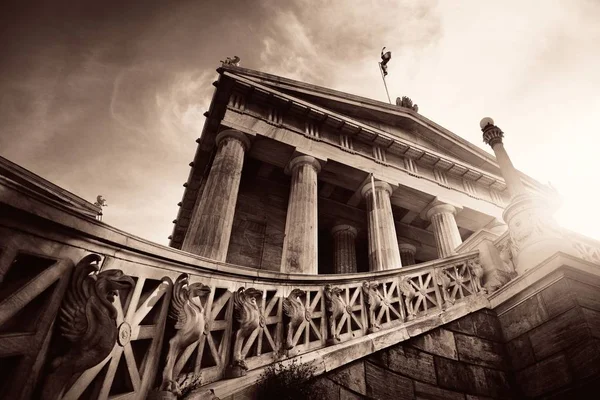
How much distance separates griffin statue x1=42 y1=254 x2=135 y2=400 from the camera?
241 cm

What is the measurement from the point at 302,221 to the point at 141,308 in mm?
8027

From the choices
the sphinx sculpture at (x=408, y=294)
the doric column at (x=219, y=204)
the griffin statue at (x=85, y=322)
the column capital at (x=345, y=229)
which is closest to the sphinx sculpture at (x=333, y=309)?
the sphinx sculpture at (x=408, y=294)

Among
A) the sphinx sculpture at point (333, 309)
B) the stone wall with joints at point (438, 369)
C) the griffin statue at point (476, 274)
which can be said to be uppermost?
the griffin statue at point (476, 274)

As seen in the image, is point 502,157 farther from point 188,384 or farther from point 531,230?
point 188,384

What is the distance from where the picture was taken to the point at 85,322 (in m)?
2.59

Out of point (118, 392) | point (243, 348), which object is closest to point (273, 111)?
point (243, 348)

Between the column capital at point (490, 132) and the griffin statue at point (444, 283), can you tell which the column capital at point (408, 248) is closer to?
the column capital at point (490, 132)

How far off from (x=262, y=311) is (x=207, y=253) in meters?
5.11

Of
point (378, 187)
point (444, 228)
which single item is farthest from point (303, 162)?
point (444, 228)

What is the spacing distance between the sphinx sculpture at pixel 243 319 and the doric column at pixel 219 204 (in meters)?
5.08

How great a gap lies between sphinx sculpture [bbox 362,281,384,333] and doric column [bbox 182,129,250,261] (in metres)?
4.70

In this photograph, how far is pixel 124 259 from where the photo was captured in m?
3.25

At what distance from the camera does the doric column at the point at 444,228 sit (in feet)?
45.2

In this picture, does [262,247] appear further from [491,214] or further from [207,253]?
[491,214]
